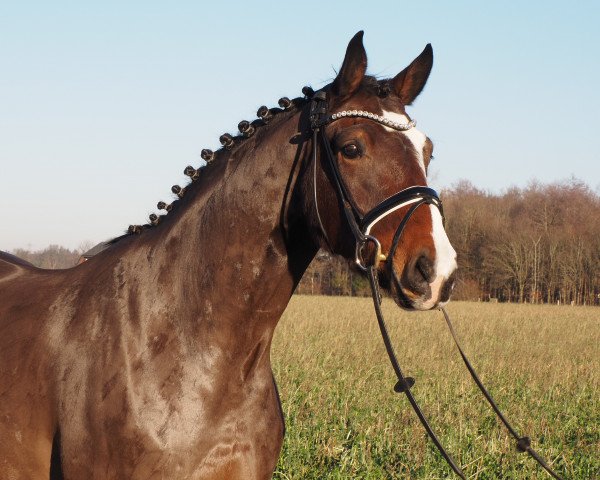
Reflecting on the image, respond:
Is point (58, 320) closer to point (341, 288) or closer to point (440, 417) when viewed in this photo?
point (440, 417)

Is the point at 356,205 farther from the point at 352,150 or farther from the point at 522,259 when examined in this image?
the point at 522,259

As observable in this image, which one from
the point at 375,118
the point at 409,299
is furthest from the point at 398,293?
the point at 375,118

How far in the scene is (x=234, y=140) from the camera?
133 inches

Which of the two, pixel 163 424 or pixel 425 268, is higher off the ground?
pixel 425 268

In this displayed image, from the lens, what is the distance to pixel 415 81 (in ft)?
10.6

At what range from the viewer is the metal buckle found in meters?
2.75

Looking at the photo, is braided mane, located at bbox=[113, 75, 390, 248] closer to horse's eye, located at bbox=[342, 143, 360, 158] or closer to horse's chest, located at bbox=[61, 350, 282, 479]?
horse's eye, located at bbox=[342, 143, 360, 158]

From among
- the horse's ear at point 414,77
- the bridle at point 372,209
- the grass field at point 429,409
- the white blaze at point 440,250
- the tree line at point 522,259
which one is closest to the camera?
the white blaze at point 440,250

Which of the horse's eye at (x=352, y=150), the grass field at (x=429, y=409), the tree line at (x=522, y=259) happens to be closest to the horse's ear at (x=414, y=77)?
the horse's eye at (x=352, y=150)

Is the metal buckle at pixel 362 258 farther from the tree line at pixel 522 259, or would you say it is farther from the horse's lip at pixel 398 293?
the tree line at pixel 522 259

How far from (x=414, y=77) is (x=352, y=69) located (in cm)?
39

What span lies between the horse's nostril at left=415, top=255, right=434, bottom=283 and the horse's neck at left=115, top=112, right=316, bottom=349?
2.25 feet

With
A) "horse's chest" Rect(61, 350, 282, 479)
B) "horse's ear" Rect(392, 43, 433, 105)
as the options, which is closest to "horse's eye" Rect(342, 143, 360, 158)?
"horse's ear" Rect(392, 43, 433, 105)

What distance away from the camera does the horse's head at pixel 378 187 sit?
8.63 ft
